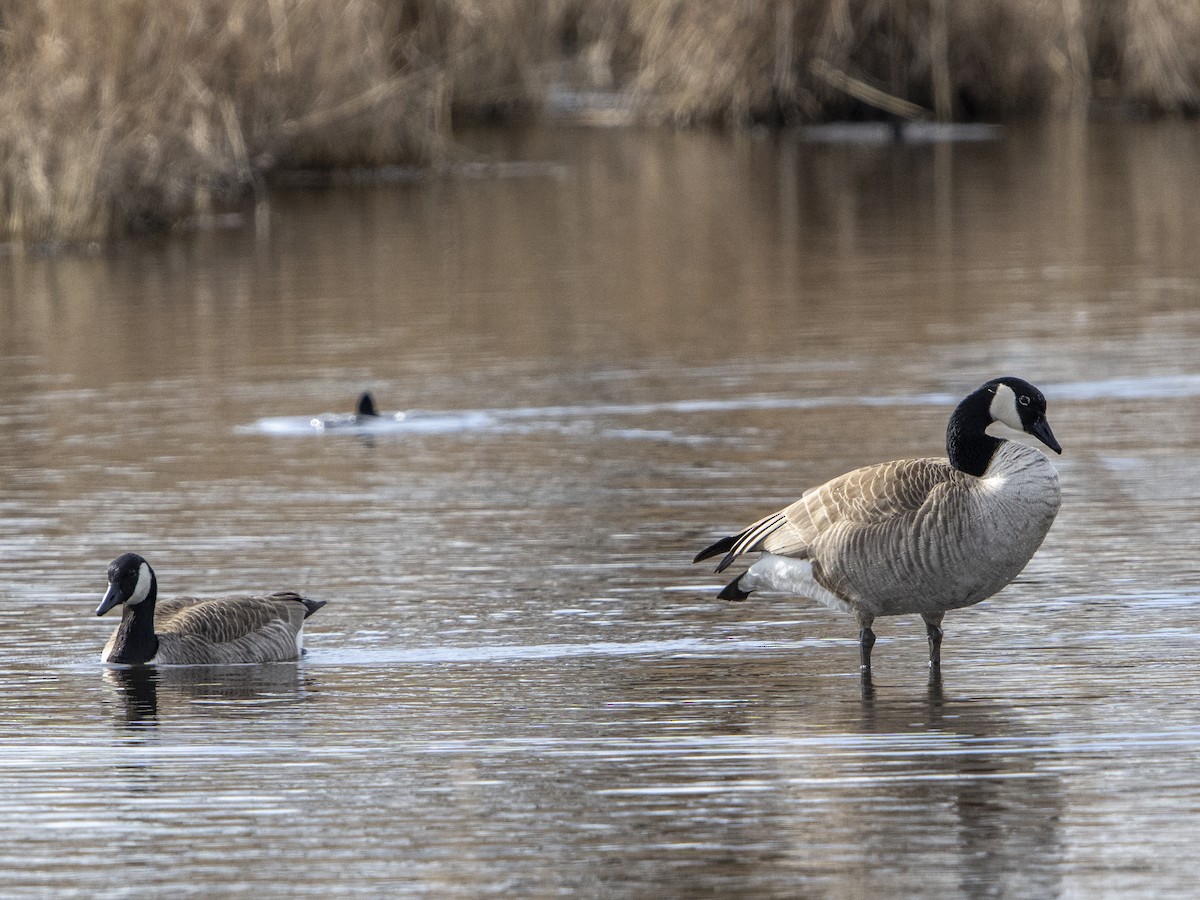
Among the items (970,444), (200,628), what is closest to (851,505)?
(970,444)

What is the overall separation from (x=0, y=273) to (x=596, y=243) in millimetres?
6141

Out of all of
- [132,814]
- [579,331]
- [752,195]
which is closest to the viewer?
[132,814]

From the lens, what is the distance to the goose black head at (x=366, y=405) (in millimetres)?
13602

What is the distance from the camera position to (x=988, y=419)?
318 inches

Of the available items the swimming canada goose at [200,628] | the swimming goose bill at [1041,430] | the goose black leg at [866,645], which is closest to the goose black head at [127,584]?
the swimming canada goose at [200,628]

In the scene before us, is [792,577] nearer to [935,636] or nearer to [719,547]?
[719,547]

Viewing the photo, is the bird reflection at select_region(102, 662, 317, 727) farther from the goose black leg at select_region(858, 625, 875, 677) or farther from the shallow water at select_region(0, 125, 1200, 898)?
the goose black leg at select_region(858, 625, 875, 677)

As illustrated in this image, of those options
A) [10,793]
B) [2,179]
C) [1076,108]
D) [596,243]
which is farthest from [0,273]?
[1076,108]

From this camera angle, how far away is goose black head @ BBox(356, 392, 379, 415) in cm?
1360

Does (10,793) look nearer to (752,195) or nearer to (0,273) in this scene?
(0,273)

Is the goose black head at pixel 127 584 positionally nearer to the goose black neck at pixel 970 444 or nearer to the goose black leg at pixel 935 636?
the goose black leg at pixel 935 636

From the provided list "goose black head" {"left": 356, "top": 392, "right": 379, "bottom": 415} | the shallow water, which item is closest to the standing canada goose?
the shallow water

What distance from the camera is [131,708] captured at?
802 cm

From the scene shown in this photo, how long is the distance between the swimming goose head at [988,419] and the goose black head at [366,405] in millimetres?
6176
